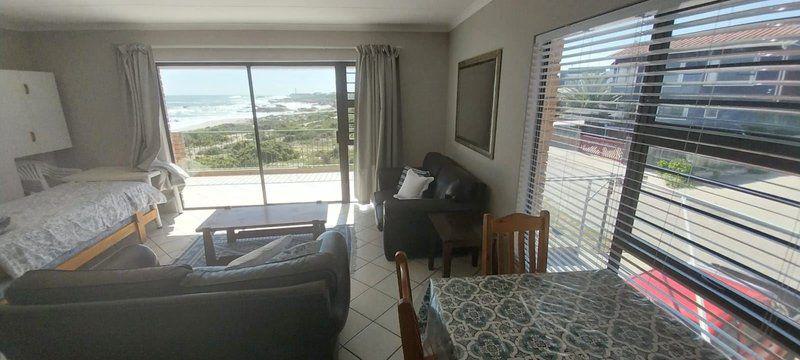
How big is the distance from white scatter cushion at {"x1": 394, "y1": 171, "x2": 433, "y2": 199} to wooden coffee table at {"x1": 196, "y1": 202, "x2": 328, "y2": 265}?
0.83 meters

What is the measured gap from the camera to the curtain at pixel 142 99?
3443mm

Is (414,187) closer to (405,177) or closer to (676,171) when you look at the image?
(405,177)

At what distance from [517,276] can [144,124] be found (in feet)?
14.1

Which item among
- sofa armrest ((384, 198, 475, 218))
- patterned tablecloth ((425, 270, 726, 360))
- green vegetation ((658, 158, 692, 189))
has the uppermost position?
green vegetation ((658, 158, 692, 189))

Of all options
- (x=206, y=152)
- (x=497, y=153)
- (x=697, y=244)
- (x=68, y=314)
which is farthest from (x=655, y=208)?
(x=206, y=152)

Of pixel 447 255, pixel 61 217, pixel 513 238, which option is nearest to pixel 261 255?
pixel 447 255

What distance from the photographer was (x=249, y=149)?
166 inches

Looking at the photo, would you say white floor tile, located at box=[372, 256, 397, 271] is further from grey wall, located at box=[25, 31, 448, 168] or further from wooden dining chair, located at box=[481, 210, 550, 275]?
grey wall, located at box=[25, 31, 448, 168]

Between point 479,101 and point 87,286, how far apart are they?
294 centimetres

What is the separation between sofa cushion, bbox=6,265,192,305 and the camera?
122 cm

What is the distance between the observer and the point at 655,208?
1277mm

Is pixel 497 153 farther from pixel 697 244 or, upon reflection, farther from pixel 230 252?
pixel 230 252

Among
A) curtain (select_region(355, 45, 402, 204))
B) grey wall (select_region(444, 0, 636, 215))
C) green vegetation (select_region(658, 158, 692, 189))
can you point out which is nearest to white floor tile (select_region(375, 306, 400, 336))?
grey wall (select_region(444, 0, 636, 215))

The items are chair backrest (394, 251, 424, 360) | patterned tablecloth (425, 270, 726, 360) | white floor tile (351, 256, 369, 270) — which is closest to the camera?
chair backrest (394, 251, 424, 360)
